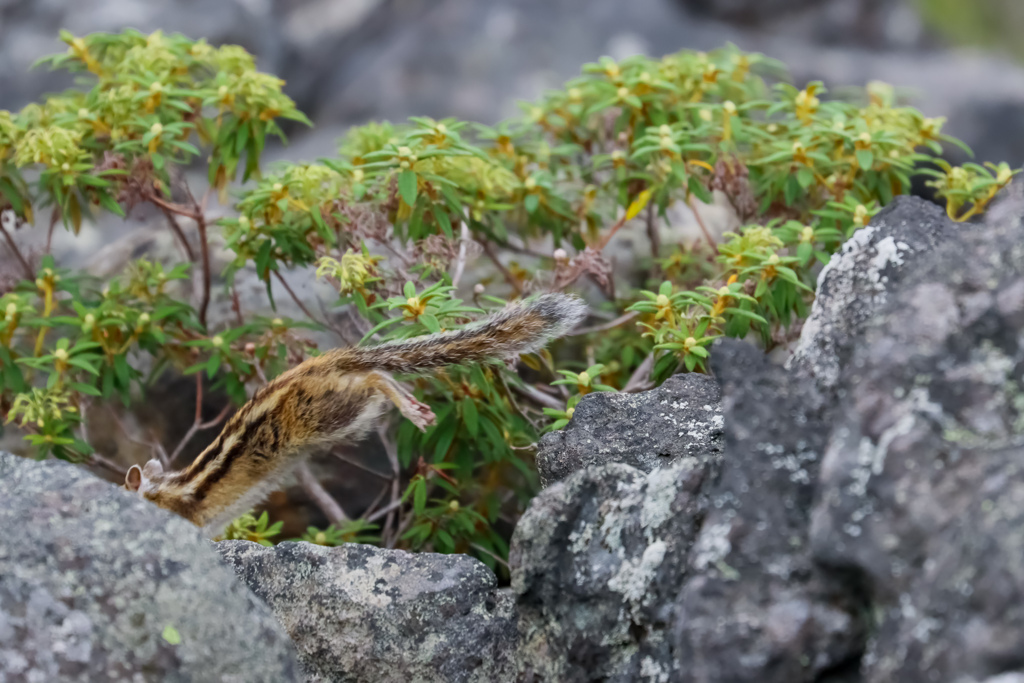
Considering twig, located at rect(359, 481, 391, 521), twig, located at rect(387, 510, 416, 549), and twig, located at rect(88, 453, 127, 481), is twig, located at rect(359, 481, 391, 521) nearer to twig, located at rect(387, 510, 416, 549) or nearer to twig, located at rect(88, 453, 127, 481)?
twig, located at rect(387, 510, 416, 549)

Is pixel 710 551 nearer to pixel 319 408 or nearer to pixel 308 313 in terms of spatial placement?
pixel 319 408

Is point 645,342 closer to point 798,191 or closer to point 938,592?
point 798,191

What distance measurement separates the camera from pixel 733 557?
5.73 feet

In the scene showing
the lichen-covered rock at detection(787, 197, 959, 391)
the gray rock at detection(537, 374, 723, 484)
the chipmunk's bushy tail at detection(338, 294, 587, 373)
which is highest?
the lichen-covered rock at detection(787, 197, 959, 391)

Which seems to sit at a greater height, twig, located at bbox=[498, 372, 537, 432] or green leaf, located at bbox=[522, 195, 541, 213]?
green leaf, located at bbox=[522, 195, 541, 213]

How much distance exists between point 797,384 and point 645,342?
170 cm

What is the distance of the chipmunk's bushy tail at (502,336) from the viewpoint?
2811mm

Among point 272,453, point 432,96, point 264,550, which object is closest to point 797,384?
point 264,550

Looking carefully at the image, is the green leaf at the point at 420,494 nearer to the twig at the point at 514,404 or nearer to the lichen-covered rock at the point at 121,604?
the twig at the point at 514,404

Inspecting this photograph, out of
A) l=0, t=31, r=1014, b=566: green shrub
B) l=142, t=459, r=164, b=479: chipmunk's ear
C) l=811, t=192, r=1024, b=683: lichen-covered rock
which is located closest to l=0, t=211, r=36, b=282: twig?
l=0, t=31, r=1014, b=566: green shrub

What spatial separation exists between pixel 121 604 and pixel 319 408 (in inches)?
44.0

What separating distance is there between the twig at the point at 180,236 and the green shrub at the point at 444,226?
0.06ft

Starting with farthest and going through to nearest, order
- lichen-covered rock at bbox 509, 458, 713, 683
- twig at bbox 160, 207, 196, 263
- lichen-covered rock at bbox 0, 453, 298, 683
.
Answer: twig at bbox 160, 207, 196, 263 → lichen-covered rock at bbox 509, 458, 713, 683 → lichen-covered rock at bbox 0, 453, 298, 683

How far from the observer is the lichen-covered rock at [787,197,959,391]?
213 centimetres
